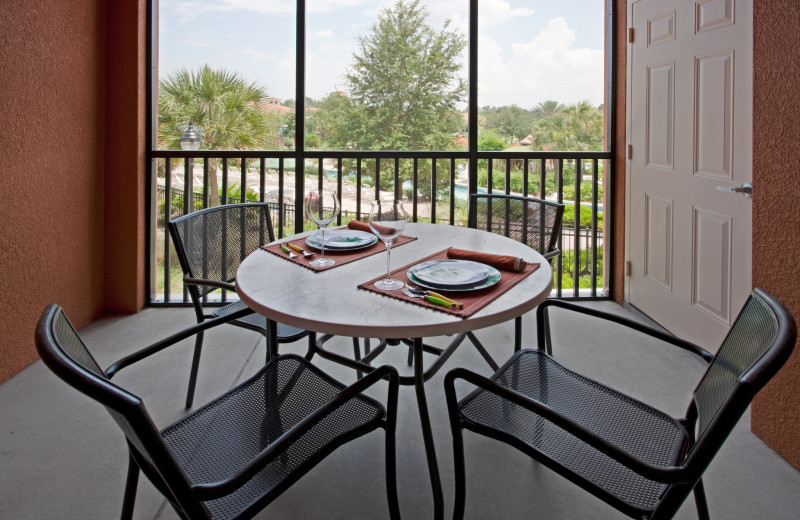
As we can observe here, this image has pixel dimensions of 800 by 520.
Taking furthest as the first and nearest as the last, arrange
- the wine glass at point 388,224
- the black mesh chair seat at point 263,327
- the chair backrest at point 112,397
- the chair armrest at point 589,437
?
1. the black mesh chair seat at point 263,327
2. the wine glass at point 388,224
3. the chair armrest at point 589,437
4. the chair backrest at point 112,397

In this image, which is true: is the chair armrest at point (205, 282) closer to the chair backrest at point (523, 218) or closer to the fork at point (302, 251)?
the fork at point (302, 251)

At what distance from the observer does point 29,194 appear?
8.29 ft

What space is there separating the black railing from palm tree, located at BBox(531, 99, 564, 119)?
28 centimetres

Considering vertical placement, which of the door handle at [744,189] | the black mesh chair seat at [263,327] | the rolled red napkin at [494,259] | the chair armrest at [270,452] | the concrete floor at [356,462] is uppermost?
the door handle at [744,189]

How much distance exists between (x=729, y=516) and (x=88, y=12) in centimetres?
369

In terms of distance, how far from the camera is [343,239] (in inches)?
75.5

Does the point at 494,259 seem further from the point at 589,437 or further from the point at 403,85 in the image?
the point at 403,85

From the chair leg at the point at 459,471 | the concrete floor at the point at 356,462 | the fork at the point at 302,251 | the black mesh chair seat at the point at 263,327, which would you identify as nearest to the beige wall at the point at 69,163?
the concrete floor at the point at 356,462

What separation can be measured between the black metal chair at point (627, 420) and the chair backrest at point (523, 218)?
0.79 meters

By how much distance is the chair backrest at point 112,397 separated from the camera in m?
0.81

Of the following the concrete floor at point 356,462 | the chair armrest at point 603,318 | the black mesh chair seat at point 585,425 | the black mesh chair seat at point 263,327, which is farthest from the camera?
the black mesh chair seat at point 263,327

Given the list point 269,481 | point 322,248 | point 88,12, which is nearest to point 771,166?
point 322,248

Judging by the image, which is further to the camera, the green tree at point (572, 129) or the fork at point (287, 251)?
the green tree at point (572, 129)

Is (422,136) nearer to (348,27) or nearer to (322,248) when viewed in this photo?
(348,27)
